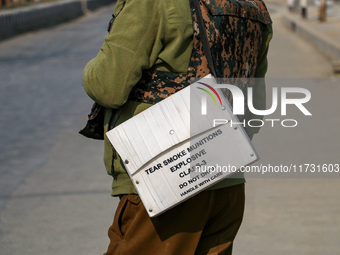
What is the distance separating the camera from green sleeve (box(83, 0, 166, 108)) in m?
1.68

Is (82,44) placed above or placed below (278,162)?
below

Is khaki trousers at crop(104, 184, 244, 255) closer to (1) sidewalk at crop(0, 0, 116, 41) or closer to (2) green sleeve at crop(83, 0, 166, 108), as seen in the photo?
(2) green sleeve at crop(83, 0, 166, 108)

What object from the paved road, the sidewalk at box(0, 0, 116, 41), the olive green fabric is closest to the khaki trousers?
the olive green fabric

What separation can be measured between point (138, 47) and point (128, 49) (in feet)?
0.11

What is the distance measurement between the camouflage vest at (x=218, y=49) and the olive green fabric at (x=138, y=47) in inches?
1.1

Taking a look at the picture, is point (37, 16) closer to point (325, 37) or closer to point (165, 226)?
point (325, 37)

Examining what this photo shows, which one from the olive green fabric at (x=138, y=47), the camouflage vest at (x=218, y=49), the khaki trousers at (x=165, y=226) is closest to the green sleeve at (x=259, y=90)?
the camouflage vest at (x=218, y=49)

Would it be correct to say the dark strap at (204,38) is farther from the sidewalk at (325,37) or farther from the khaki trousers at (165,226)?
the sidewalk at (325,37)

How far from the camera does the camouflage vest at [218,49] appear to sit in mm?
1766

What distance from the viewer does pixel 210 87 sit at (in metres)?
1.77

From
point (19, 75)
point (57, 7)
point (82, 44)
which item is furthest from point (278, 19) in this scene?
point (19, 75)

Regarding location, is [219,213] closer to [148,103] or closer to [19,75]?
[148,103]

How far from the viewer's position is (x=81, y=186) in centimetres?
467

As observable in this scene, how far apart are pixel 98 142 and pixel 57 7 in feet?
64.5
